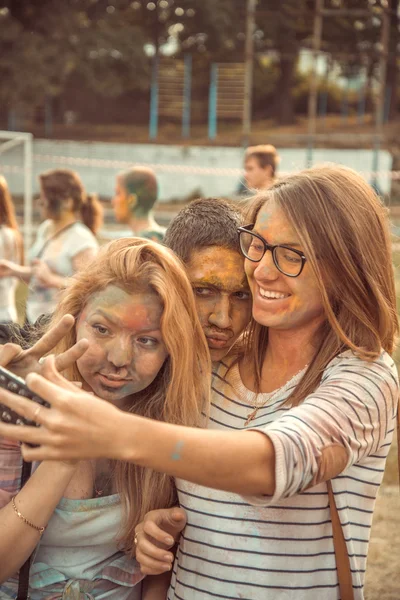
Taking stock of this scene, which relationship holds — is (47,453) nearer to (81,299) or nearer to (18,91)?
(81,299)

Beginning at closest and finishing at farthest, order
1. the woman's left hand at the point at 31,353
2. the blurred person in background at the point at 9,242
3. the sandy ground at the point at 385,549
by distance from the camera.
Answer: the woman's left hand at the point at 31,353 → the sandy ground at the point at 385,549 → the blurred person in background at the point at 9,242

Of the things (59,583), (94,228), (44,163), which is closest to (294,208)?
(59,583)

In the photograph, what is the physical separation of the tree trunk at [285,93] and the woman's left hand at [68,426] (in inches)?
1284

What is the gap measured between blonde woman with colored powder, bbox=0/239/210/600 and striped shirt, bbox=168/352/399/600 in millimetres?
124

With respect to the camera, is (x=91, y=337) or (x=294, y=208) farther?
(x=91, y=337)

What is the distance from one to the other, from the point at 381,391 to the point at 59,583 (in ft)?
2.88

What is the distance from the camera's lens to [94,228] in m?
6.32

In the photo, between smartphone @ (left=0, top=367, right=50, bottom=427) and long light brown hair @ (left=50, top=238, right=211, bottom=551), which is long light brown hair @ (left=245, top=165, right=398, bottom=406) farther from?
smartphone @ (left=0, top=367, right=50, bottom=427)

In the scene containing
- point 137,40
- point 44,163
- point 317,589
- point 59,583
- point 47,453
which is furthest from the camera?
point 137,40

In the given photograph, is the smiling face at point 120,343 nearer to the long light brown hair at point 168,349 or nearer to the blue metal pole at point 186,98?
the long light brown hair at point 168,349

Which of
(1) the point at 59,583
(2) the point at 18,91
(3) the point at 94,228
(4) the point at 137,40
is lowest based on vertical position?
(1) the point at 59,583

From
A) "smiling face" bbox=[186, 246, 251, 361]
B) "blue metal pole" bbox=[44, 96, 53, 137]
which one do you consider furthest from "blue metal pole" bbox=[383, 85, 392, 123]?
"smiling face" bbox=[186, 246, 251, 361]

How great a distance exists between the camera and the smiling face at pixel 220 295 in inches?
81.0

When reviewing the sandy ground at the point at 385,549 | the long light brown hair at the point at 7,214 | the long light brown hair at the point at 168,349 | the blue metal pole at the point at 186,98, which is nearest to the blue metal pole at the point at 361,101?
the blue metal pole at the point at 186,98
